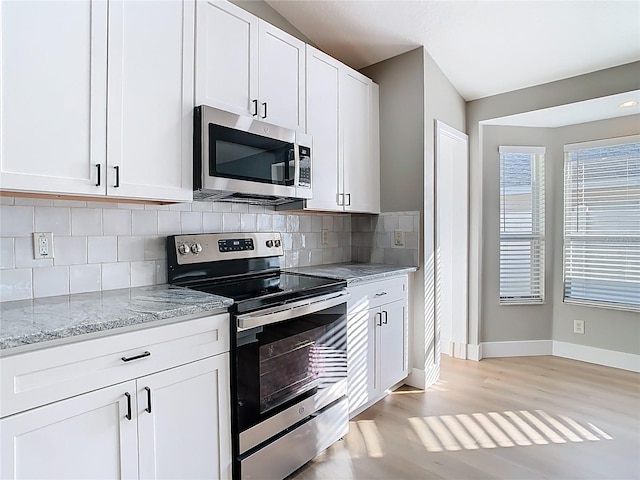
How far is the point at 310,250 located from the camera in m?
2.91

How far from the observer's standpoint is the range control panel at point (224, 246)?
201 centimetres

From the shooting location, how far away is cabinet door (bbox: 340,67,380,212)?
2766 mm

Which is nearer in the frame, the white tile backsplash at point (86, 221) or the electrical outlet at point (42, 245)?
the electrical outlet at point (42, 245)

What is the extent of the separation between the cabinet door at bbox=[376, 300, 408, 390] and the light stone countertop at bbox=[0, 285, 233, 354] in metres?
1.34

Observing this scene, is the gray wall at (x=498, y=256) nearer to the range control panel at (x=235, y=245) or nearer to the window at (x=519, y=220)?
the window at (x=519, y=220)

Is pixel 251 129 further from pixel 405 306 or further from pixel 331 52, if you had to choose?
pixel 405 306

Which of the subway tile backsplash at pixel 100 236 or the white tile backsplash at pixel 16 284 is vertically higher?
the subway tile backsplash at pixel 100 236

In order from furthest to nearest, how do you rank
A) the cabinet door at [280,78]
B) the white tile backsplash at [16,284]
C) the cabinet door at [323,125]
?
the cabinet door at [323,125] < the cabinet door at [280,78] < the white tile backsplash at [16,284]

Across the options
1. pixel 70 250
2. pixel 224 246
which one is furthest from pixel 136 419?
pixel 224 246

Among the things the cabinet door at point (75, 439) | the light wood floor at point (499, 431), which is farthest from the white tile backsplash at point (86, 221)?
the light wood floor at point (499, 431)

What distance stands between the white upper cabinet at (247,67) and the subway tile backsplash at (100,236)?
62 cm

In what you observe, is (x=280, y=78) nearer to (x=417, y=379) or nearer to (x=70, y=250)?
(x=70, y=250)

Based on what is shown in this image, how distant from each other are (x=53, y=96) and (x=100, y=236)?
0.66 m

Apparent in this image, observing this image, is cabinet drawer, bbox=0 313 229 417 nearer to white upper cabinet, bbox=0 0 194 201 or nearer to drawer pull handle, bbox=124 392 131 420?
drawer pull handle, bbox=124 392 131 420
